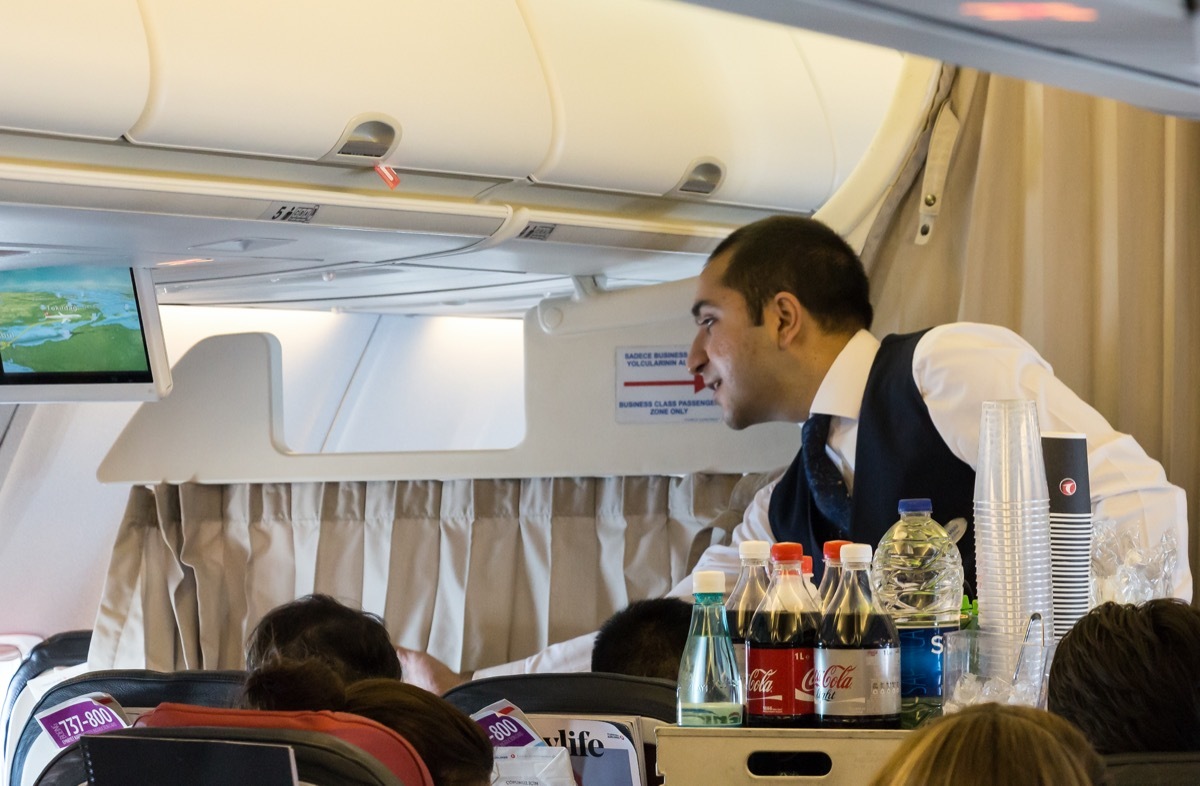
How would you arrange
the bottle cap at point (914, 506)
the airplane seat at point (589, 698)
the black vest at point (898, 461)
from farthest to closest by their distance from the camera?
the black vest at point (898, 461), the airplane seat at point (589, 698), the bottle cap at point (914, 506)

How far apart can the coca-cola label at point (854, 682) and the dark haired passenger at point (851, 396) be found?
815mm

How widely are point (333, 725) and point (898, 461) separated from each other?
1426mm

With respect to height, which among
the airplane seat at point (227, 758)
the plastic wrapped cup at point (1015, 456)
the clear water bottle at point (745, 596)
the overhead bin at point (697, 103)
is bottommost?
the airplane seat at point (227, 758)

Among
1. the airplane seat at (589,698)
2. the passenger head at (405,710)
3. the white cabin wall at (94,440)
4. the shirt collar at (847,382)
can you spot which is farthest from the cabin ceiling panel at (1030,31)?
the white cabin wall at (94,440)

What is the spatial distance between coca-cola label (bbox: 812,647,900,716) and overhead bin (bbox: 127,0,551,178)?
5.21 feet

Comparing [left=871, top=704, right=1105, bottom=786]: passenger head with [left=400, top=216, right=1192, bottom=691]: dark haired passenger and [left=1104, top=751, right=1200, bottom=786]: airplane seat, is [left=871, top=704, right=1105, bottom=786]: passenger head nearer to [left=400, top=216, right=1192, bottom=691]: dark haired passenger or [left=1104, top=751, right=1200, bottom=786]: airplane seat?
[left=1104, top=751, right=1200, bottom=786]: airplane seat

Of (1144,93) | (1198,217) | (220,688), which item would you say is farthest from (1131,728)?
(1198,217)

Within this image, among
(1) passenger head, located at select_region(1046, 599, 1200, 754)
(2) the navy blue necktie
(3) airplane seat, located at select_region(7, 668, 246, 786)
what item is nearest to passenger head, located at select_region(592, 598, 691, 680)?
(2) the navy blue necktie

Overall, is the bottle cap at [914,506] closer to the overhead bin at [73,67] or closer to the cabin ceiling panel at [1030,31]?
the cabin ceiling panel at [1030,31]

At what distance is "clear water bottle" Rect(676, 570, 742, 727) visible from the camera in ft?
5.60

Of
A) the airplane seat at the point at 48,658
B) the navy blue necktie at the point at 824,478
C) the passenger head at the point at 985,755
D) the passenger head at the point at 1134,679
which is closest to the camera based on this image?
the passenger head at the point at 985,755

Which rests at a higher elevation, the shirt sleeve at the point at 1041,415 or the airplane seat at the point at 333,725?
the shirt sleeve at the point at 1041,415

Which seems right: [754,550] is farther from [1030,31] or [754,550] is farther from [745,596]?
[1030,31]

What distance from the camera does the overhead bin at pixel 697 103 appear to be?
3.09m
